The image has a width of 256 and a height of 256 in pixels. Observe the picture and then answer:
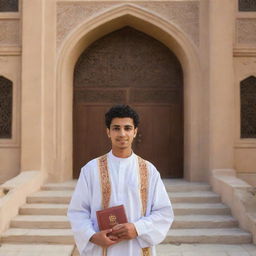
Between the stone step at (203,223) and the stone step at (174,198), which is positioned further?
the stone step at (174,198)

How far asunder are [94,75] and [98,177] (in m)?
6.03

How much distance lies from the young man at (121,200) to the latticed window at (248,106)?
18.3ft

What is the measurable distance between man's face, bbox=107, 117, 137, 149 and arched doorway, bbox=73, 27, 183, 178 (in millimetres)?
5724

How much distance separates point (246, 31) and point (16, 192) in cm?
487

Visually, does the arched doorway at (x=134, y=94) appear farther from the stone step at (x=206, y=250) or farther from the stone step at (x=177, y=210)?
the stone step at (x=206, y=250)

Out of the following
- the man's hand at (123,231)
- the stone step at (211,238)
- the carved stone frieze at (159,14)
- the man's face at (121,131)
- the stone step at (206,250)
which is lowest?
the stone step at (206,250)

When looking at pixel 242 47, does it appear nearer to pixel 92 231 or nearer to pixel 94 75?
pixel 94 75

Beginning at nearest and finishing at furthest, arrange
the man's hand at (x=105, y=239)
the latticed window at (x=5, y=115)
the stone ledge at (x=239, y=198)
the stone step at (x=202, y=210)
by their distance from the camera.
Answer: the man's hand at (x=105, y=239)
the stone ledge at (x=239, y=198)
the stone step at (x=202, y=210)
the latticed window at (x=5, y=115)

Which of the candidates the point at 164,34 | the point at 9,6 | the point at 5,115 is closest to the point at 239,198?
the point at 164,34

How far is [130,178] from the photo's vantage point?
220 cm

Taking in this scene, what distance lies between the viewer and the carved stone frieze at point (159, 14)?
7363 mm

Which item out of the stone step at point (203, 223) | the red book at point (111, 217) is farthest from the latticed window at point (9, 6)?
the red book at point (111, 217)

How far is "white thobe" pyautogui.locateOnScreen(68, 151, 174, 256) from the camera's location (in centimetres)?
212

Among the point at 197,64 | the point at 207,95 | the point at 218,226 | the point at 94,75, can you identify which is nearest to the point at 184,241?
the point at 218,226
